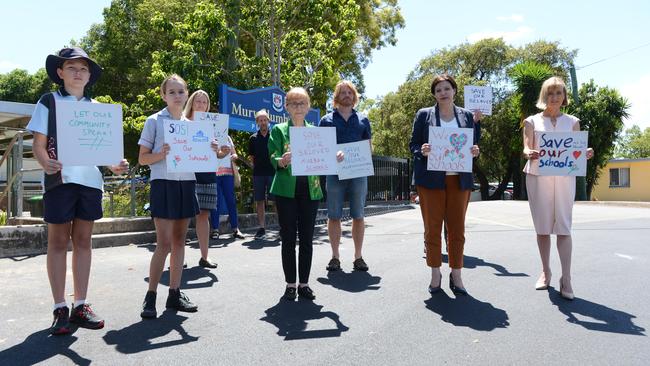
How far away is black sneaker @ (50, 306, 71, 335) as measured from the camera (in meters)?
3.57

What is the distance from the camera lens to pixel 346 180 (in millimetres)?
5898

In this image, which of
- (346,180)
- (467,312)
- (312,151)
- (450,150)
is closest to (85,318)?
(312,151)

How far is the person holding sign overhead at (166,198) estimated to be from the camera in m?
4.07

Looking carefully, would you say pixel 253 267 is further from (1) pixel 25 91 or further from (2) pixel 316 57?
(1) pixel 25 91

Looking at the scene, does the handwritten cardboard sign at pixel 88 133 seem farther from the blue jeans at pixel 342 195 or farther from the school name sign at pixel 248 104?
the school name sign at pixel 248 104

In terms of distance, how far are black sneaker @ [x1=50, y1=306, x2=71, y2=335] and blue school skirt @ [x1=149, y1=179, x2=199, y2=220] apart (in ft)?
3.13

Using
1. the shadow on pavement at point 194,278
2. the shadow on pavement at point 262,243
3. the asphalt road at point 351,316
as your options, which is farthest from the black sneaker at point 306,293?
the shadow on pavement at point 262,243

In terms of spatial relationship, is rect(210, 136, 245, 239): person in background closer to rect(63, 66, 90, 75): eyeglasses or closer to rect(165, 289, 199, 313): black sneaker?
rect(165, 289, 199, 313): black sneaker

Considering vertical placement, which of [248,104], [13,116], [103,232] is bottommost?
[103,232]

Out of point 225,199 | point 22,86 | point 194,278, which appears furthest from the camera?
point 22,86

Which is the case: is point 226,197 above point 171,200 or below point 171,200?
below

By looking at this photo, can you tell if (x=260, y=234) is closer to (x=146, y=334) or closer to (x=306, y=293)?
(x=306, y=293)

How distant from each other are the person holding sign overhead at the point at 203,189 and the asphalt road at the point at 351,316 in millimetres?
338

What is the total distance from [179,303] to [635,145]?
94.6 m
